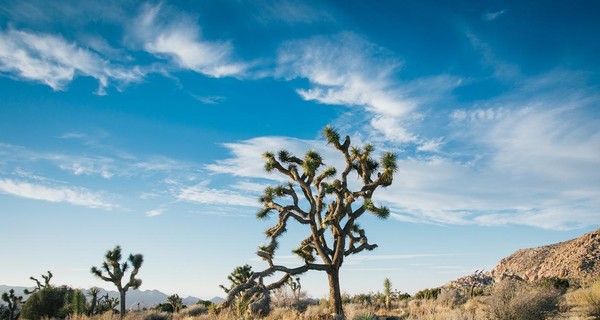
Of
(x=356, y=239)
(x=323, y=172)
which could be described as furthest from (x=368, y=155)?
(x=356, y=239)

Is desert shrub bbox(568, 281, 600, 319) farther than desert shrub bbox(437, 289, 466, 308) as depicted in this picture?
No

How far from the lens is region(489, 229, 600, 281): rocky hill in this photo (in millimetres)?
49844

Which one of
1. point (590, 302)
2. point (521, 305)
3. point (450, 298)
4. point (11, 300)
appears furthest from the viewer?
point (11, 300)

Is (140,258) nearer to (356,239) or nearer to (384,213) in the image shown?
(356,239)

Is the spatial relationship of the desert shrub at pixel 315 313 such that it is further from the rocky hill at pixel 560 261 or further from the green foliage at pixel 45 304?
the rocky hill at pixel 560 261

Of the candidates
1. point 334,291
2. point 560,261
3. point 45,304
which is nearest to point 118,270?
point 45,304

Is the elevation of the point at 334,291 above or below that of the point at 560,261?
above

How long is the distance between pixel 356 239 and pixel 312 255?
6.83ft

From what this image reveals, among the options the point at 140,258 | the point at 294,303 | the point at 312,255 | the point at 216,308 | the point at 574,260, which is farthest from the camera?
the point at 574,260

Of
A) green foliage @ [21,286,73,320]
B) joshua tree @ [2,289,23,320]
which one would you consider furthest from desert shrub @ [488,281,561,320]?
joshua tree @ [2,289,23,320]

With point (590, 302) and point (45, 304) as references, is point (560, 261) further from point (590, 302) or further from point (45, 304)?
point (45, 304)

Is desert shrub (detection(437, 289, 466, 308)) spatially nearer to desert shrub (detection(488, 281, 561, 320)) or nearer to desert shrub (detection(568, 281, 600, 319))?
desert shrub (detection(568, 281, 600, 319))

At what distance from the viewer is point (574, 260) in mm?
52531

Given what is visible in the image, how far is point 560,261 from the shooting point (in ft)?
183
